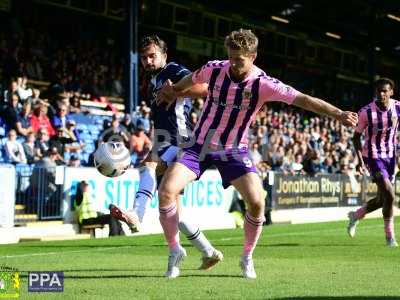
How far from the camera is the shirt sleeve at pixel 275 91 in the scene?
817 cm

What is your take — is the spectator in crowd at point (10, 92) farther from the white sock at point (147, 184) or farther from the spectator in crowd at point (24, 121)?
the white sock at point (147, 184)

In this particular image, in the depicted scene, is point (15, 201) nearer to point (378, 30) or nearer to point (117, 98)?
point (117, 98)

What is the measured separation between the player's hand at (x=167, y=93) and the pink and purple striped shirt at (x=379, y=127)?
222 inches

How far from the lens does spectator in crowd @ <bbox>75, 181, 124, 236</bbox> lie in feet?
58.3

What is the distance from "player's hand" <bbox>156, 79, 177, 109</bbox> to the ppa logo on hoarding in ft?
6.33

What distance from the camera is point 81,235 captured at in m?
17.7

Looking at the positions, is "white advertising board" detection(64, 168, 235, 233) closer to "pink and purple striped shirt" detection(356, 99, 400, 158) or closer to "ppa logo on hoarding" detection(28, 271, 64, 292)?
"pink and purple striped shirt" detection(356, 99, 400, 158)

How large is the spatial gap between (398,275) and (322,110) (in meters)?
2.01

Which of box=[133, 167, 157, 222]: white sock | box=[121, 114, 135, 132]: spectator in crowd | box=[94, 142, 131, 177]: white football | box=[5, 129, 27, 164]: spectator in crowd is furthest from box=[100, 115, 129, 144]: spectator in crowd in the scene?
box=[133, 167, 157, 222]: white sock

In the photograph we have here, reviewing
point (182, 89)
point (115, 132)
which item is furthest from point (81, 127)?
point (182, 89)

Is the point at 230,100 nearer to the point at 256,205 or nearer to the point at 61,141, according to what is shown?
the point at 256,205

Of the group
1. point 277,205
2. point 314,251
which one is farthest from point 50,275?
point 277,205

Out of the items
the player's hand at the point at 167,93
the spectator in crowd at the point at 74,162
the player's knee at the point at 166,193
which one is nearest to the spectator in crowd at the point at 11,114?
the spectator in crowd at the point at 74,162

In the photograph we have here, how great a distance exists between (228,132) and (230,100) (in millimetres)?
319
